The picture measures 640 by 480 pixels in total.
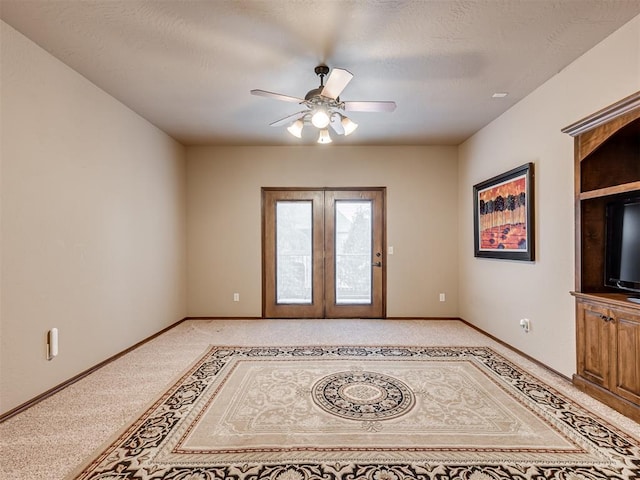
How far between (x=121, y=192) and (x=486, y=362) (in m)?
4.22

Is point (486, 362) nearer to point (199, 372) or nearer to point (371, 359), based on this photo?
point (371, 359)

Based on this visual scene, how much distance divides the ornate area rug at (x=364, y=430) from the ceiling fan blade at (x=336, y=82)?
2.37 meters

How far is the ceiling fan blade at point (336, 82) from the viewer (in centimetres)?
228

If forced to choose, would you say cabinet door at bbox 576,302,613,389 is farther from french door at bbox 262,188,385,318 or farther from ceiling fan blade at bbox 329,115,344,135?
french door at bbox 262,188,385,318

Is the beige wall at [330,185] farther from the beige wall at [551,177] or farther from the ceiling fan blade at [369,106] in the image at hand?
the ceiling fan blade at [369,106]

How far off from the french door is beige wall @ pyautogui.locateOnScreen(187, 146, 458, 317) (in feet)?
0.51

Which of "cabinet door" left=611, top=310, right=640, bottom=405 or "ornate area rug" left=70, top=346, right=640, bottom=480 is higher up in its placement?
"cabinet door" left=611, top=310, right=640, bottom=405

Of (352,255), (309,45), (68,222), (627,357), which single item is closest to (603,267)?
(627,357)

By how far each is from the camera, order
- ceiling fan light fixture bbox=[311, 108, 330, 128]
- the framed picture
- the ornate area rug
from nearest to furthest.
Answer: the ornate area rug
ceiling fan light fixture bbox=[311, 108, 330, 128]
the framed picture

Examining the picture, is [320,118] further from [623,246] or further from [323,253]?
[323,253]

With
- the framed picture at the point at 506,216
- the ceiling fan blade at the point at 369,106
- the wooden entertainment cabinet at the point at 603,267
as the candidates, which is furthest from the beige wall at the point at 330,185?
the wooden entertainment cabinet at the point at 603,267

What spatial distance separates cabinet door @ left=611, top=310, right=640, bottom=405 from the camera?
2.17m

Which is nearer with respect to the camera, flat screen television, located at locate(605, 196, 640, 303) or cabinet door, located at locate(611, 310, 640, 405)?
cabinet door, located at locate(611, 310, 640, 405)

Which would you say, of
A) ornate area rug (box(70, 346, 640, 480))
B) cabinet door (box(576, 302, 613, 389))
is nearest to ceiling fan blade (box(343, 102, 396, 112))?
cabinet door (box(576, 302, 613, 389))
